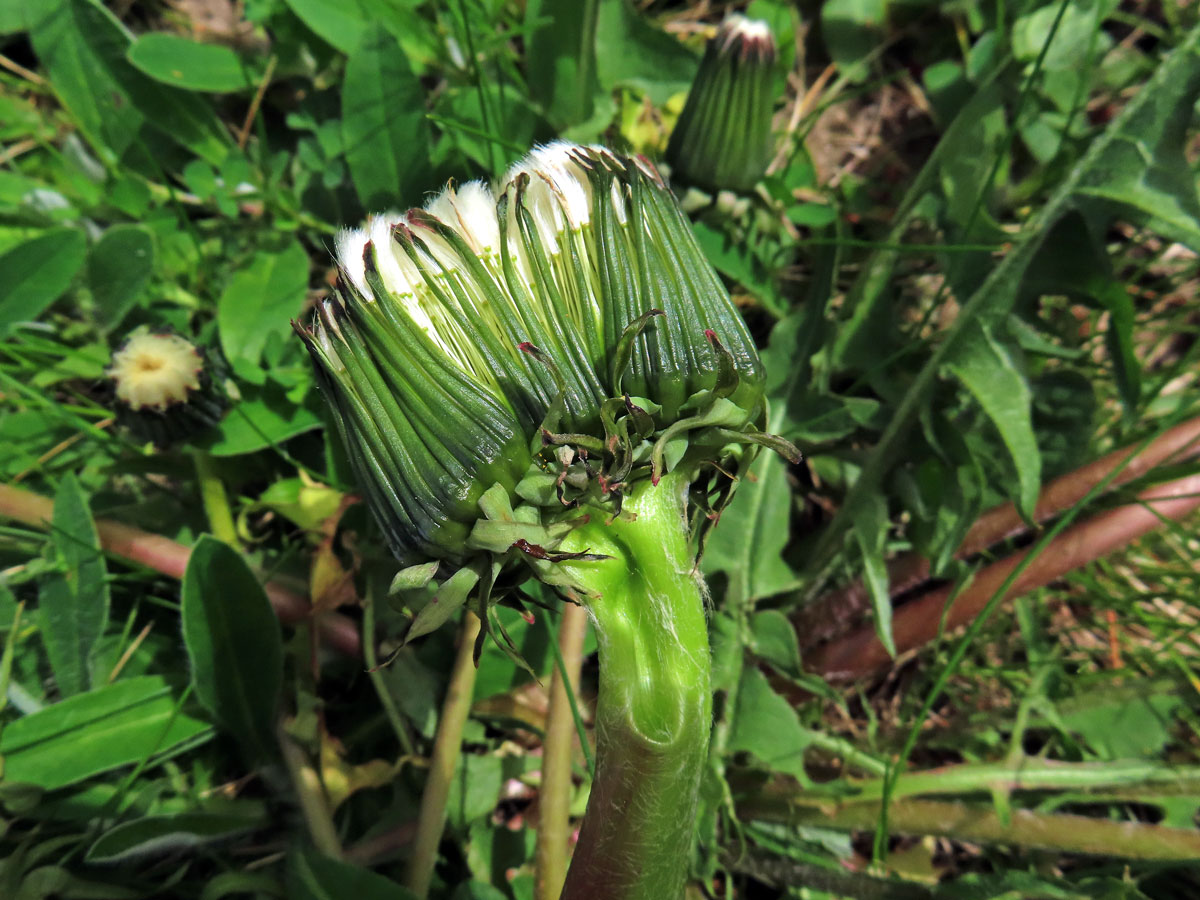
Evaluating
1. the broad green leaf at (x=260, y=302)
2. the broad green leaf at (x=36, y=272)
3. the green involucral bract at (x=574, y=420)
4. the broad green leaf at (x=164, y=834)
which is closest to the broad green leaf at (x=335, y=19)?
the broad green leaf at (x=260, y=302)

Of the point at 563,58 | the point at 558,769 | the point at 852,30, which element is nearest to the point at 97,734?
the point at 558,769

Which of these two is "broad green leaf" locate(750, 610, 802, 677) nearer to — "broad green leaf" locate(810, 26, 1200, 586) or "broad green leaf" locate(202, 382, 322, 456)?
"broad green leaf" locate(810, 26, 1200, 586)

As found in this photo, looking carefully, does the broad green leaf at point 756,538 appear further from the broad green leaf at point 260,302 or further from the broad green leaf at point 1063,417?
Result: the broad green leaf at point 260,302

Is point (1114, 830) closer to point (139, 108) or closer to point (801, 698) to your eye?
point (801, 698)

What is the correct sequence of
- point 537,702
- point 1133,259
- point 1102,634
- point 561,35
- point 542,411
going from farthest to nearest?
point 1133,259 → point 1102,634 → point 561,35 → point 537,702 → point 542,411

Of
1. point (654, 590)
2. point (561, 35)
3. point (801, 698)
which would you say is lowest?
point (801, 698)

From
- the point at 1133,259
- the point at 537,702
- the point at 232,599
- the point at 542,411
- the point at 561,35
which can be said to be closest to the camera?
the point at 542,411

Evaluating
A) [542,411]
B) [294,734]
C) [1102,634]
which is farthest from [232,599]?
[1102,634]

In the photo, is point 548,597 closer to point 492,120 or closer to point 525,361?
point 525,361
